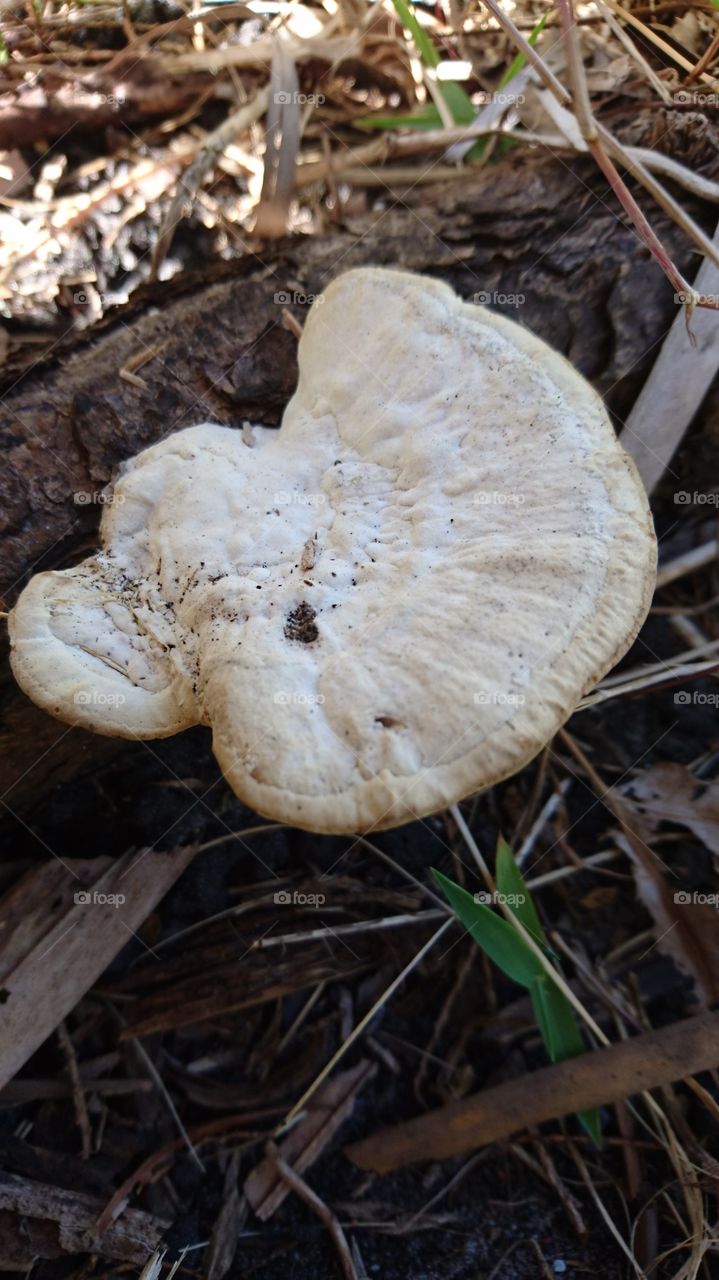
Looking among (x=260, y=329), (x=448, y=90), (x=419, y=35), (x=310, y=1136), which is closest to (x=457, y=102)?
(x=448, y=90)

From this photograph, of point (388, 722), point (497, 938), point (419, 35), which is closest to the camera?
point (388, 722)

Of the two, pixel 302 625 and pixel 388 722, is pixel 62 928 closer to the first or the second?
pixel 302 625

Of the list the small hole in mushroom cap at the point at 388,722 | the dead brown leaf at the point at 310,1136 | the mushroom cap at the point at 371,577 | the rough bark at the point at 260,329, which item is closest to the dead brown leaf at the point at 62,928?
the rough bark at the point at 260,329

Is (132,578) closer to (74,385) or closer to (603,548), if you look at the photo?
(74,385)

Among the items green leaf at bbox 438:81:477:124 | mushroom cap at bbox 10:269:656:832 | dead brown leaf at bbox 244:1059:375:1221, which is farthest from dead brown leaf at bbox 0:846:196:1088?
green leaf at bbox 438:81:477:124

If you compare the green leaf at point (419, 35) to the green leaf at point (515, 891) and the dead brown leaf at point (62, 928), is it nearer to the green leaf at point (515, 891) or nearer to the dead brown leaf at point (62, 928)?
the green leaf at point (515, 891)

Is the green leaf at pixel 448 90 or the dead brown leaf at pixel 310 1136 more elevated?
the green leaf at pixel 448 90

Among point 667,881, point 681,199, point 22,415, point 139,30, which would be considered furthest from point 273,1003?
point 139,30
